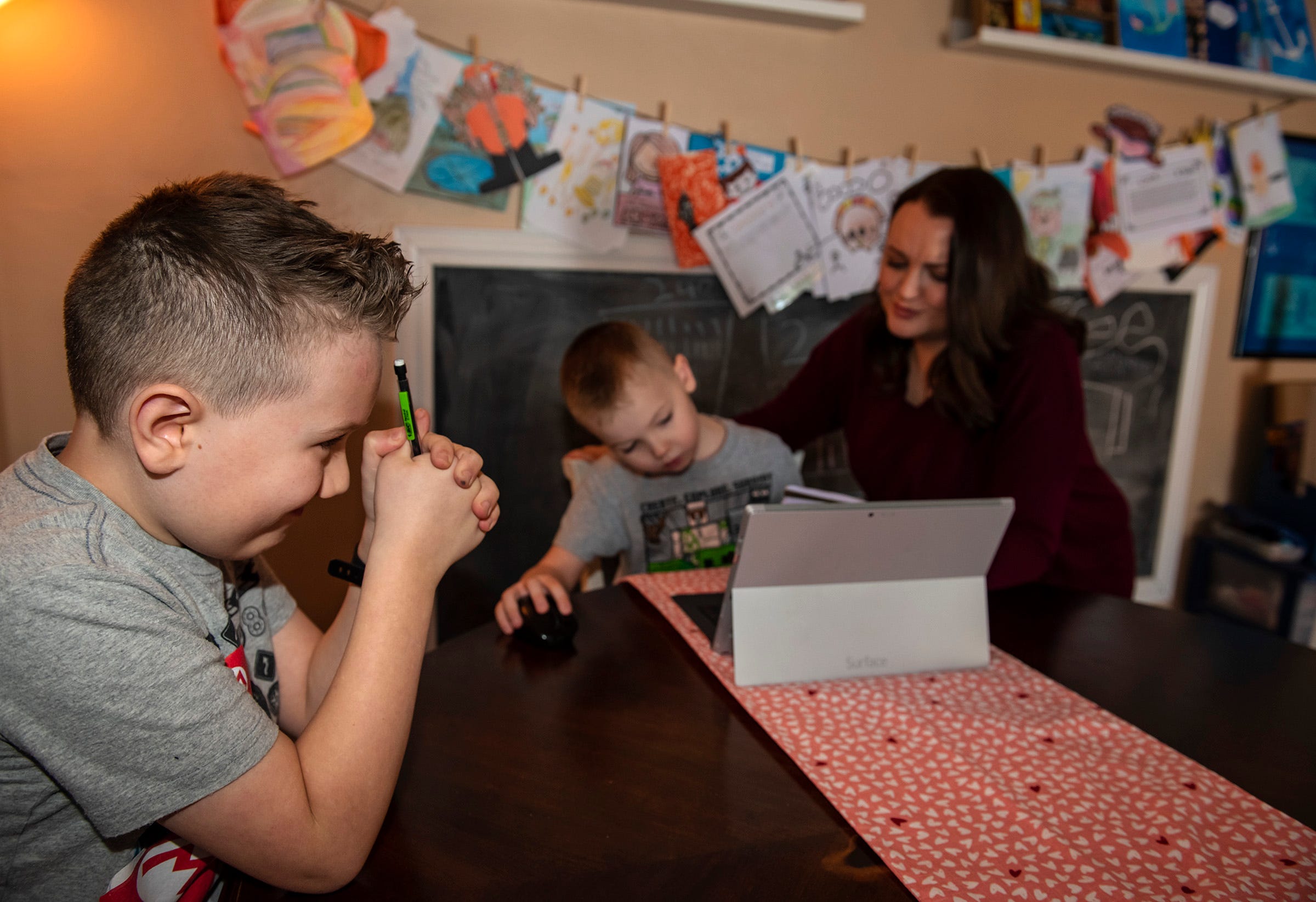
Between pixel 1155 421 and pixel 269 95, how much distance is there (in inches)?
99.9

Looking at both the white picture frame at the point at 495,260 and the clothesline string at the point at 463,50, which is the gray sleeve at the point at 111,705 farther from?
the clothesline string at the point at 463,50

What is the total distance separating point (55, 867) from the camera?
1.98 feet

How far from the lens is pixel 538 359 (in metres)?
1.90

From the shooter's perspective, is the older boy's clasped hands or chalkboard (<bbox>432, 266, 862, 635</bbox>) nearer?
the older boy's clasped hands

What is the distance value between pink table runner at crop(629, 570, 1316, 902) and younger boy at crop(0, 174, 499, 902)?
0.37 m

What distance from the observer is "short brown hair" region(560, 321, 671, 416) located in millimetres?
1268

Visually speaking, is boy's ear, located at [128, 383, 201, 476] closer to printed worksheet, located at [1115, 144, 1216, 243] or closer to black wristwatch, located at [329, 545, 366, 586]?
black wristwatch, located at [329, 545, 366, 586]

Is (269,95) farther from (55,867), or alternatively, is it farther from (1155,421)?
(1155,421)

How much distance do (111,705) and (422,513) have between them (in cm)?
24

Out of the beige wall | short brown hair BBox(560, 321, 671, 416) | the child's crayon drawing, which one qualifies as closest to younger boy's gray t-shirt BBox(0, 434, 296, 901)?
the beige wall

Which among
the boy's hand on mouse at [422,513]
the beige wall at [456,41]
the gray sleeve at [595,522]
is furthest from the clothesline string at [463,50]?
the boy's hand on mouse at [422,513]

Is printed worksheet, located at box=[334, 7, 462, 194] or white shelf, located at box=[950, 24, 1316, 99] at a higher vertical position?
white shelf, located at box=[950, 24, 1316, 99]

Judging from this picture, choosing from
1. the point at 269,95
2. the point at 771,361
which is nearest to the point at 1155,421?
the point at 771,361

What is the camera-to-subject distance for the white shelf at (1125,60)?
6.66 feet
